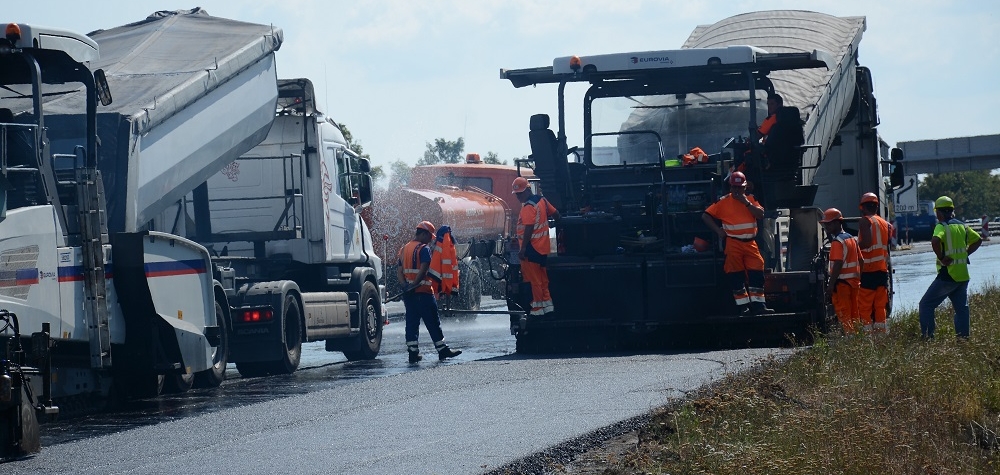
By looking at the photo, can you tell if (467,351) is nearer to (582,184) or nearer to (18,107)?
(582,184)

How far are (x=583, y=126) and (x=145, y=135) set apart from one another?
5.01 metres

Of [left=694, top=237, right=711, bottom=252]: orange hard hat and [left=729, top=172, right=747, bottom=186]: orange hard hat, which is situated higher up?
[left=729, top=172, right=747, bottom=186]: orange hard hat

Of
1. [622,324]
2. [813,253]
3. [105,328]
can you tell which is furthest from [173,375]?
[813,253]

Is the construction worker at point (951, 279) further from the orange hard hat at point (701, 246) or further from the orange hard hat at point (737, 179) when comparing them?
the orange hard hat at point (701, 246)

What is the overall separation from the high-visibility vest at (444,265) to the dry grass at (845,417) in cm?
471

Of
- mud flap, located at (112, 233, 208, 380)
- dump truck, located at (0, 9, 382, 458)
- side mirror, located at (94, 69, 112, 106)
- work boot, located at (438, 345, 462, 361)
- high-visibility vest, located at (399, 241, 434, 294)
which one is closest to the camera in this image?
dump truck, located at (0, 9, 382, 458)

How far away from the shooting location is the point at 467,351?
15.8 metres

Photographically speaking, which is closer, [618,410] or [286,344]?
[618,410]

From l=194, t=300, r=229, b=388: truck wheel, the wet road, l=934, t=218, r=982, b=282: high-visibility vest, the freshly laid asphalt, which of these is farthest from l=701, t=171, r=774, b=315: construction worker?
l=194, t=300, r=229, b=388: truck wheel

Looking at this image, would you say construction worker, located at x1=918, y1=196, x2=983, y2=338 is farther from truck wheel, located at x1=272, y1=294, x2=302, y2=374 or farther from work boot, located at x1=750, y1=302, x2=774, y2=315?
truck wheel, located at x1=272, y1=294, x2=302, y2=374

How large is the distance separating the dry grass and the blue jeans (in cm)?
79

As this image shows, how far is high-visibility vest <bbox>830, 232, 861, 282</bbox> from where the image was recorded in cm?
1289

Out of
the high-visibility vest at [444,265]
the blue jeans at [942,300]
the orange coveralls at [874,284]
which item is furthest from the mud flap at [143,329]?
the blue jeans at [942,300]

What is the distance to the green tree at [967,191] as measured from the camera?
96875 mm
